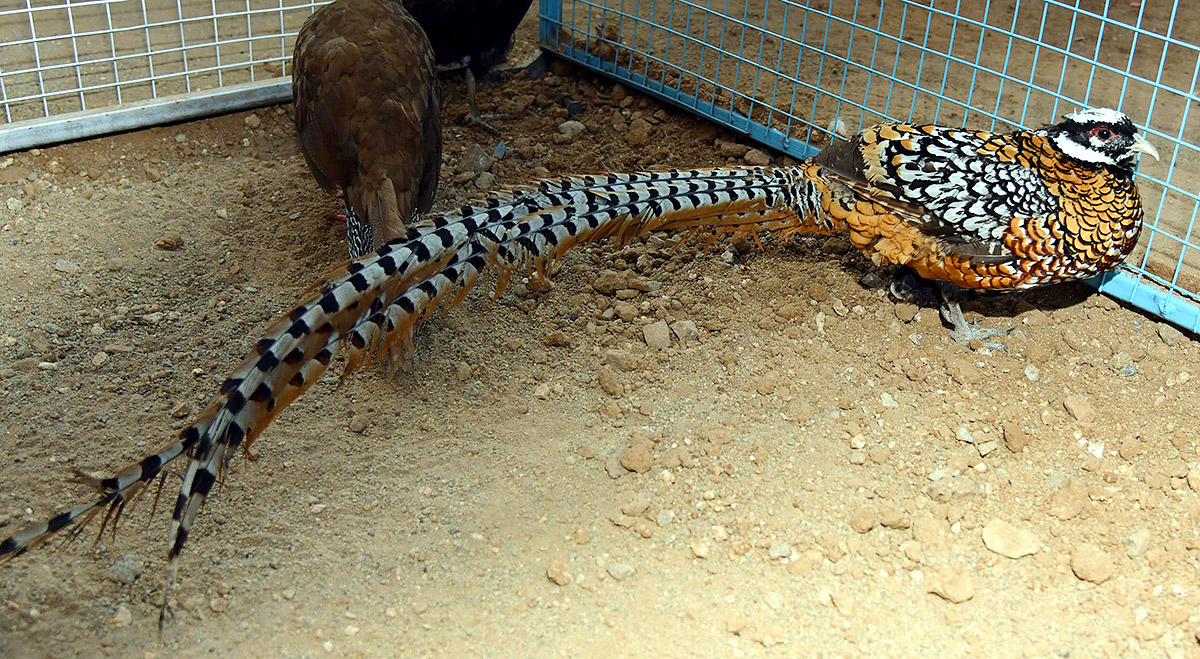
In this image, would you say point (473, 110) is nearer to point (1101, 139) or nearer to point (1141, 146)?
point (1101, 139)

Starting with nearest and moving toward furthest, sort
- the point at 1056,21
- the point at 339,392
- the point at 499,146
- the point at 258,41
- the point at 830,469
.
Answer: the point at 830,469, the point at 339,392, the point at 499,146, the point at 258,41, the point at 1056,21

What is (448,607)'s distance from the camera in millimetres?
2992

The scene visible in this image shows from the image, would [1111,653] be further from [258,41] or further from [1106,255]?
[258,41]

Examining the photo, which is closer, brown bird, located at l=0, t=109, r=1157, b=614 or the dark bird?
brown bird, located at l=0, t=109, r=1157, b=614

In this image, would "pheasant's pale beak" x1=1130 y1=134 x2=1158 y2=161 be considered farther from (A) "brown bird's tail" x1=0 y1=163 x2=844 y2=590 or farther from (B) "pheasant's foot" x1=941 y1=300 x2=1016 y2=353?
(A) "brown bird's tail" x1=0 y1=163 x2=844 y2=590

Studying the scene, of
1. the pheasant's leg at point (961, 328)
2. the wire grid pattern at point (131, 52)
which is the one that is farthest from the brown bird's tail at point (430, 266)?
the wire grid pattern at point (131, 52)

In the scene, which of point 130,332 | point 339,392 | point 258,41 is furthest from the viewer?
point 258,41

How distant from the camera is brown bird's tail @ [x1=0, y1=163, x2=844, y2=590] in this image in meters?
2.63

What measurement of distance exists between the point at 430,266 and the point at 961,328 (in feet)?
7.32

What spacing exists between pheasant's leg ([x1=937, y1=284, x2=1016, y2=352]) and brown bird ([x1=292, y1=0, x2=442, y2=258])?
2.19 metres

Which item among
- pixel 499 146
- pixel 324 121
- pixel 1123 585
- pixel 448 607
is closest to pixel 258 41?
pixel 499 146

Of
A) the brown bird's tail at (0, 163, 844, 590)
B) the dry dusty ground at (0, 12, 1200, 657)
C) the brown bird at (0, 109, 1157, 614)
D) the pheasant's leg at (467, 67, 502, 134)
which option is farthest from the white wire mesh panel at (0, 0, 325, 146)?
the brown bird's tail at (0, 163, 844, 590)

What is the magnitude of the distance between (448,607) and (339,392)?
1.17 meters

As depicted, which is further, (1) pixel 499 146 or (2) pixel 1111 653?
(1) pixel 499 146
